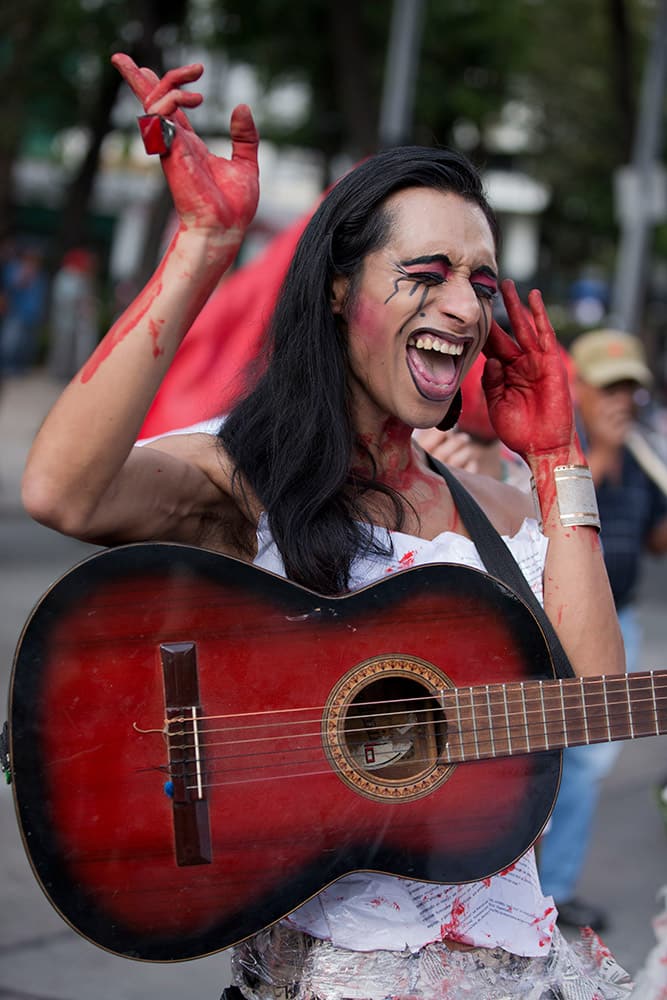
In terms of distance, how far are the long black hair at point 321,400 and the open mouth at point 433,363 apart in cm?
13

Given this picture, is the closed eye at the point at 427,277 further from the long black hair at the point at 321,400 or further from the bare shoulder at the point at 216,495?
the bare shoulder at the point at 216,495

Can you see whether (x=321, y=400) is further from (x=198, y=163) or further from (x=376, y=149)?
(x=376, y=149)

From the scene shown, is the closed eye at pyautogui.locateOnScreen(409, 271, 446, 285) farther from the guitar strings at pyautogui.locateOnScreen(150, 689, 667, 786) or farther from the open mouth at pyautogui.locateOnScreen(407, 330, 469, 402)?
the guitar strings at pyautogui.locateOnScreen(150, 689, 667, 786)

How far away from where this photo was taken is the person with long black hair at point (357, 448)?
6.01 feet

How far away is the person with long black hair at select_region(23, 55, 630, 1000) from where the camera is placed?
1831 mm

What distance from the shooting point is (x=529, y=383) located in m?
2.28

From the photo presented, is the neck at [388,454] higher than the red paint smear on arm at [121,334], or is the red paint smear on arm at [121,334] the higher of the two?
the red paint smear on arm at [121,334]

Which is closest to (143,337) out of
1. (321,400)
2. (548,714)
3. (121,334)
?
(121,334)

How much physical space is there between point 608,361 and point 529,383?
105 inches

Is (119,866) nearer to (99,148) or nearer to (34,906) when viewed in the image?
(34,906)

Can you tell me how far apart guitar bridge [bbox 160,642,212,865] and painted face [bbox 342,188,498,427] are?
553mm

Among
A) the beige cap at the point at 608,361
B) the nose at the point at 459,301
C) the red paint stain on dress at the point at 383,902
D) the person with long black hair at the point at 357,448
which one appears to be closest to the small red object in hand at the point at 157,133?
the person with long black hair at the point at 357,448

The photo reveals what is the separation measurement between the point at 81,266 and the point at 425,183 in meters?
17.7

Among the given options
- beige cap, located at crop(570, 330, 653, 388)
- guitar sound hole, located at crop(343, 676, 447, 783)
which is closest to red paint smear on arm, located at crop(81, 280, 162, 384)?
guitar sound hole, located at crop(343, 676, 447, 783)
